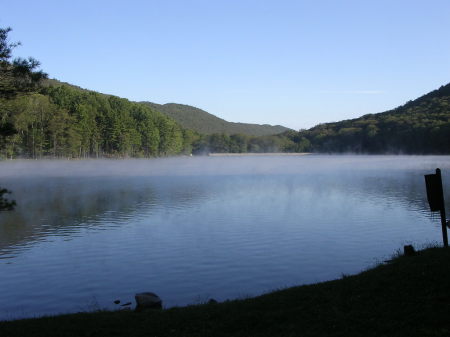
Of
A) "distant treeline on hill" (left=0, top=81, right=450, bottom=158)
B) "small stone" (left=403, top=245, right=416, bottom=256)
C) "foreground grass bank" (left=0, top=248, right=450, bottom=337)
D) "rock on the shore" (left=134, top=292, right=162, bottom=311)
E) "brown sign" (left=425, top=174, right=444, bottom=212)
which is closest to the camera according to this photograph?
"foreground grass bank" (left=0, top=248, right=450, bottom=337)

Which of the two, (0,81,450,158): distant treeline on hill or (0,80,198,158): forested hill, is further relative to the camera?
(0,81,450,158): distant treeline on hill

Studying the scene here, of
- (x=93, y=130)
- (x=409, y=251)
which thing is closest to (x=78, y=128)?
(x=93, y=130)

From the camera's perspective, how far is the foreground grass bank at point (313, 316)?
8.65m

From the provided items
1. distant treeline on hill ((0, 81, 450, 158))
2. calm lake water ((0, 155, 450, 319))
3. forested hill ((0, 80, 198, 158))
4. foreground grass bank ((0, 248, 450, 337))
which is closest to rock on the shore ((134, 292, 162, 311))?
foreground grass bank ((0, 248, 450, 337))

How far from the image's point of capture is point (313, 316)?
9.73 m

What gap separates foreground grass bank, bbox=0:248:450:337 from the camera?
28.4ft

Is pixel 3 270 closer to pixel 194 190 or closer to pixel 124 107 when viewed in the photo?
pixel 194 190

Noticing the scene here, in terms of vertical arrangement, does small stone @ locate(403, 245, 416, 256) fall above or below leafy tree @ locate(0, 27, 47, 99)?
below

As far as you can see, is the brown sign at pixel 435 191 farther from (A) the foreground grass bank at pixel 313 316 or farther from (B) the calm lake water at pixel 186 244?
(B) the calm lake water at pixel 186 244

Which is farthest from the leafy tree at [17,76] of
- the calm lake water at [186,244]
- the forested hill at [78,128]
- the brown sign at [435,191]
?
the forested hill at [78,128]

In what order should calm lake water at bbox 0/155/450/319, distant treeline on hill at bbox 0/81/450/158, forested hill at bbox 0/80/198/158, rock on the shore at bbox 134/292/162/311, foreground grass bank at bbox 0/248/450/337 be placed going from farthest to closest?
distant treeline on hill at bbox 0/81/450/158, forested hill at bbox 0/80/198/158, calm lake water at bbox 0/155/450/319, rock on the shore at bbox 134/292/162/311, foreground grass bank at bbox 0/248/450/337

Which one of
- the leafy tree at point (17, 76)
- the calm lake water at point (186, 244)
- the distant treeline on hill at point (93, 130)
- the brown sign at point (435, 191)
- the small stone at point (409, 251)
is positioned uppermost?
the distant treeline on hill at point (93, 130)

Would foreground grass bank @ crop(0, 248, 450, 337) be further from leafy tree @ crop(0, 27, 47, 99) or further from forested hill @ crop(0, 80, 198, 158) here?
forested hill @ crop(0, 80, 198, 158)

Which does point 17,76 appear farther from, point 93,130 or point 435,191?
point 93,130
